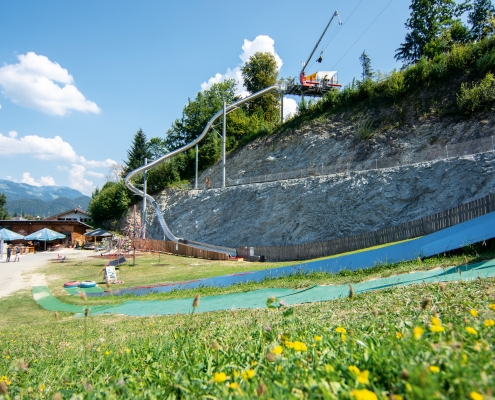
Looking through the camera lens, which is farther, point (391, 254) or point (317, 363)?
point (391, 254)

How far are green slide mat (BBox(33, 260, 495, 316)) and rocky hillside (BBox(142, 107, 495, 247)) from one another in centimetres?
1514

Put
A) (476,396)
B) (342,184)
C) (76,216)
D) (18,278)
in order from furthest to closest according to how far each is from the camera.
A: (76,216) → (342,184) → (18,278) → (476,396)

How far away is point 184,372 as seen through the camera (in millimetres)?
2961

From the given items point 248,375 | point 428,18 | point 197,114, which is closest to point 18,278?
point 248,375

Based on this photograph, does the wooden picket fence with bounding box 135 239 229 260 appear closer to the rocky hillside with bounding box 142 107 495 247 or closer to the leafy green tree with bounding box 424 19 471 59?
the rocky hillside with bounding box 142 107 495 247

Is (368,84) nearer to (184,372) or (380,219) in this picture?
(380,219)

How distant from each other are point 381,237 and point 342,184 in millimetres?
9971

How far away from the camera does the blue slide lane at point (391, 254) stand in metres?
12.7

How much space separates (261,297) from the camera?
11945 mm

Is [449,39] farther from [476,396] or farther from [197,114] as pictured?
[476,396]

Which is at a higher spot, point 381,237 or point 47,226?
point 47,226

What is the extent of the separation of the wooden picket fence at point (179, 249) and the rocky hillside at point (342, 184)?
3.56m

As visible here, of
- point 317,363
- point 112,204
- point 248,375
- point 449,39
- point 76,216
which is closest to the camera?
point 248,375

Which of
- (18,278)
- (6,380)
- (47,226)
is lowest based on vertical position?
(18,278)
